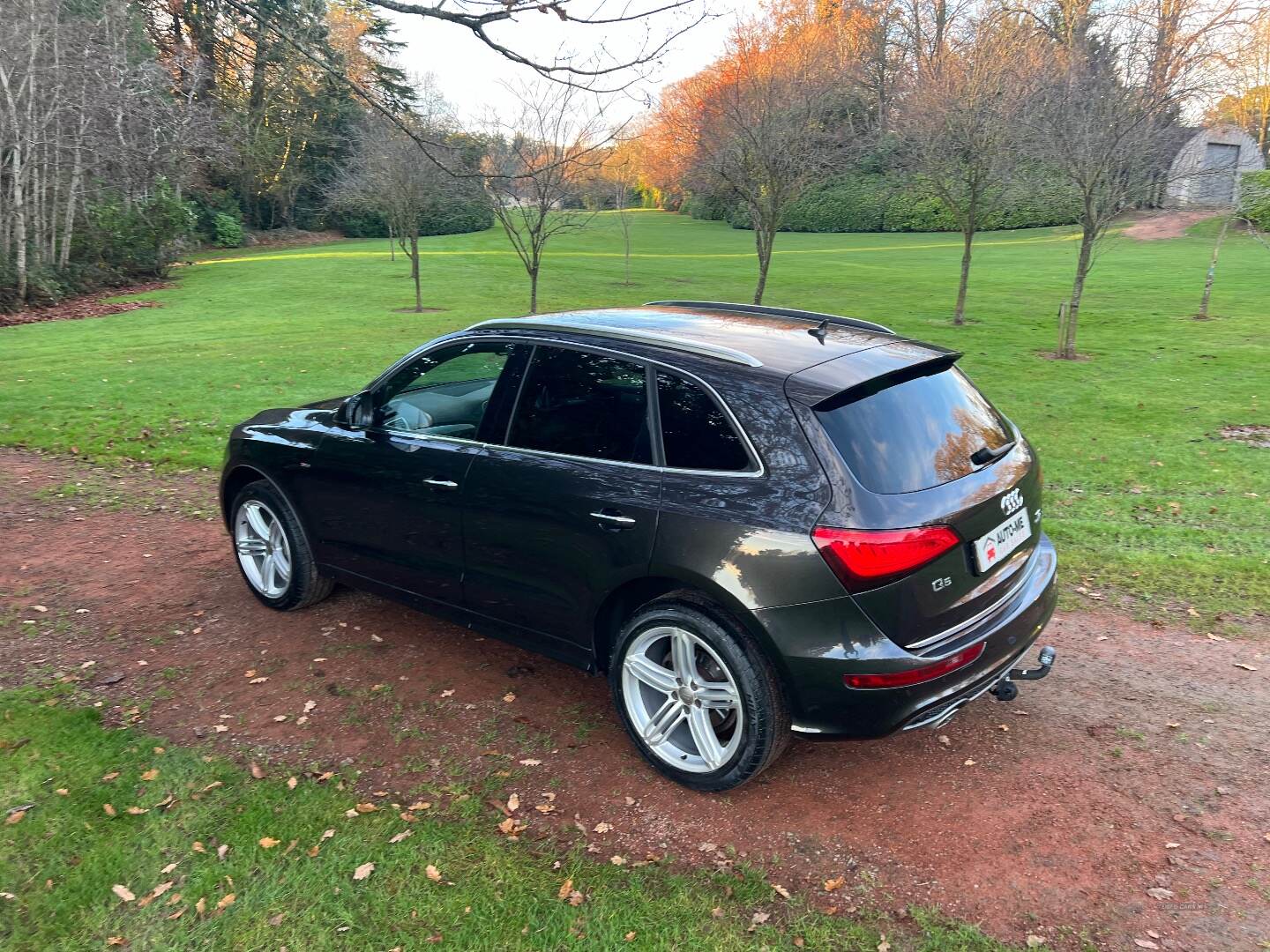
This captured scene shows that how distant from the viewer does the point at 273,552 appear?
16.8 feet

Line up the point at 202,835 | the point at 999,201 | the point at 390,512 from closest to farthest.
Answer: the point at 202,835 < the point at 390,512 < the point at 999,201

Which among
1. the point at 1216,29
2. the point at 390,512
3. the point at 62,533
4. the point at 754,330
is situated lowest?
the point at 62,533

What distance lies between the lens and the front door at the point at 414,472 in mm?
4094

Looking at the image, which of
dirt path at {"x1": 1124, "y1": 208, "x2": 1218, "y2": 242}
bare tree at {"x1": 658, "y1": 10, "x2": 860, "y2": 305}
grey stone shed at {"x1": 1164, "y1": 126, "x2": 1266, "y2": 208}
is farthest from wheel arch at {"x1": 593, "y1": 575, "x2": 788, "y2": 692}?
dirt path at {"x1": 1124, "y1": 208, "x2": 1218, "y2": 242}

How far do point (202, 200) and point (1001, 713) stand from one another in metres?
45.7

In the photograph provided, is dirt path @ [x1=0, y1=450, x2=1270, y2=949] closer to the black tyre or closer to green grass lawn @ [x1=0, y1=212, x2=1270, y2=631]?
the black tyre

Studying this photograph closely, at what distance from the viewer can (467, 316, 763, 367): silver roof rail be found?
11.5 feet

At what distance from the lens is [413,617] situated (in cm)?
507

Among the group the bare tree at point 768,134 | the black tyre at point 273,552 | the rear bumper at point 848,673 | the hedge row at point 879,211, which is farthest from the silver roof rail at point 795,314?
the hedge row at point 879,211

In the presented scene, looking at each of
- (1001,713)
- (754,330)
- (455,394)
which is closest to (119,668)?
(455,394)

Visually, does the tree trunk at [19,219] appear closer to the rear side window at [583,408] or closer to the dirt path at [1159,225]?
the rear side window at [583,408]

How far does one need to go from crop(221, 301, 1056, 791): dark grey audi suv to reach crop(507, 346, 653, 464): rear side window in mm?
10

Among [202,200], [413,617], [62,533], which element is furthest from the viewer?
[202,200]

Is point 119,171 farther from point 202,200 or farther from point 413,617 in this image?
point 413,617
